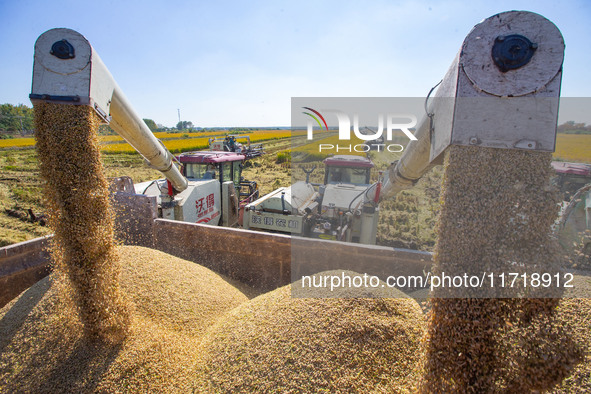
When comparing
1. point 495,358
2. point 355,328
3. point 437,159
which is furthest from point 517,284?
point 355,328

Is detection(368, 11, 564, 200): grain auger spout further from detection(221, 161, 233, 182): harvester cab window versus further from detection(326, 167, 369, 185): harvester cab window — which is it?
detection(221, 161, 233, 182): harvester cab window

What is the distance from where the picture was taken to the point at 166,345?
8.25ft

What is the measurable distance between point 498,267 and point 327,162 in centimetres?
464

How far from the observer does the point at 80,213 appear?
7.43 ft

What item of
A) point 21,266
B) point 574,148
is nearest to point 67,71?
point 21,266

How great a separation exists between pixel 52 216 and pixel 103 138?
2.27 feet

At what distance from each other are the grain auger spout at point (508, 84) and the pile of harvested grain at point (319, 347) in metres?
1.44

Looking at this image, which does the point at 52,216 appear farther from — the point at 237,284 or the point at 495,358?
the point at 495,358

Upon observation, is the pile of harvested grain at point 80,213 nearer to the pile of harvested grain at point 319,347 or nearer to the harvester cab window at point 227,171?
the pile of harvested grain at point 319,347

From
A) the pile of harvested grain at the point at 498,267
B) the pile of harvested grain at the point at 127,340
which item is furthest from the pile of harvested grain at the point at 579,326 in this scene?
the pile of harvested grain at the point at 127,340

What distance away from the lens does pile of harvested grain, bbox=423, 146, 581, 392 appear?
164 centimetres

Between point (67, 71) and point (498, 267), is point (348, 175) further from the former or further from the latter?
point (67, 71)

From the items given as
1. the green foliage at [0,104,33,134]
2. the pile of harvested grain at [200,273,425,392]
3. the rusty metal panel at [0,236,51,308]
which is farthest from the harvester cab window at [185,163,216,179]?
the green foliage at [0,104,33,134]

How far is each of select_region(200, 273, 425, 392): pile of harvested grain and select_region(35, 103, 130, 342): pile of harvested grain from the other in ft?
2.83
